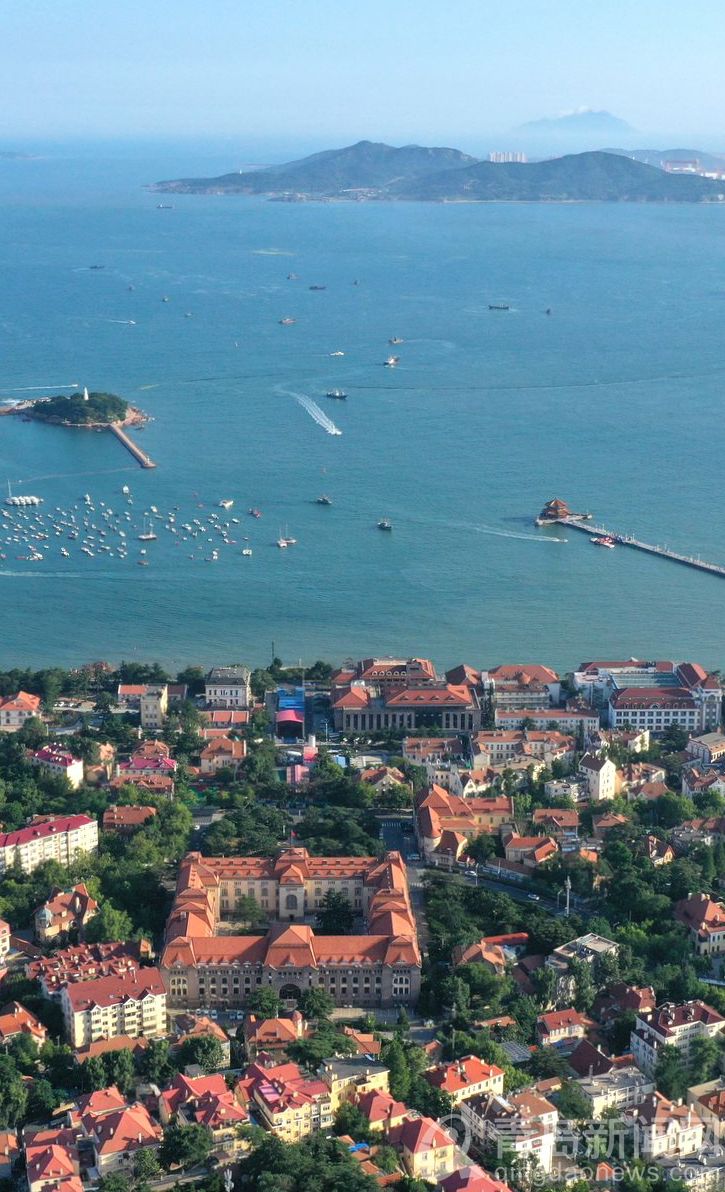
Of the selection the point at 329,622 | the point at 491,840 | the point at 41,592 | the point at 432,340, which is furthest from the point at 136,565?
the point at 432,340

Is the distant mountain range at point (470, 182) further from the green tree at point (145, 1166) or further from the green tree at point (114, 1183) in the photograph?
the green tree at point (114, 1183)

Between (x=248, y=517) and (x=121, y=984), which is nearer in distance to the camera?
(x=121, y=984)

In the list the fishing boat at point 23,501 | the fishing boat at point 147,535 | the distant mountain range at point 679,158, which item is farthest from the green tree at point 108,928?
the distant mountain range at point 679,158

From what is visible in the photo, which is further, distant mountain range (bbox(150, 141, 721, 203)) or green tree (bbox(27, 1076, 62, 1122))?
distant mountain range (bbox(150, 141, 721, 203))

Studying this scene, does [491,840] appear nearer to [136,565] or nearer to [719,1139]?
[719,1139]

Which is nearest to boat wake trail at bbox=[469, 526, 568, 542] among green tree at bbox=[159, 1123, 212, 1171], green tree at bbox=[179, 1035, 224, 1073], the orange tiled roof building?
the orange tiled roof building

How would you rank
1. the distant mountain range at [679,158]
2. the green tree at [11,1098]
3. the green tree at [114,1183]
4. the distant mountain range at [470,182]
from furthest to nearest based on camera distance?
1. the distant mountain range at [679,158]
2. the distant mountain range at [470,182]
3. the green tree at [11,1098]
4. the green tree at [114,1183]

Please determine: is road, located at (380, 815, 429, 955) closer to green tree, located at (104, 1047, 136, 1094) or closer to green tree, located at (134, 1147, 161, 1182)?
green tree, located at (104, 1047, 136, 1094)
